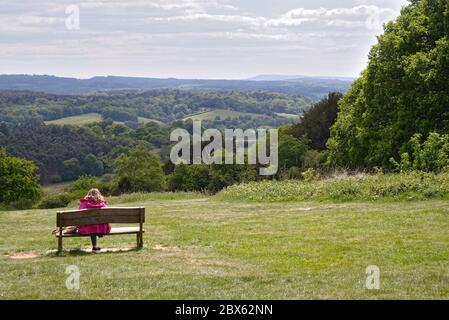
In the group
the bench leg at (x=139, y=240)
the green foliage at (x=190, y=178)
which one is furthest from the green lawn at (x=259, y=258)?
the green foliage at (x=190, y=178)

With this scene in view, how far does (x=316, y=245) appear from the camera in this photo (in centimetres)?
1327

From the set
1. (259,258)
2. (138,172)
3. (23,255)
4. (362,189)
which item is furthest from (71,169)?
(259,258)

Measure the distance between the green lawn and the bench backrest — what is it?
0.73m

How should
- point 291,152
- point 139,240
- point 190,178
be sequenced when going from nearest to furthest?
point 139,240 → point 291,152 → point 190,178

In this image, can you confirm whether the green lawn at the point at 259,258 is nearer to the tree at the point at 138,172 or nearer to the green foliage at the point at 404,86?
the green foliage at the point at 404,86

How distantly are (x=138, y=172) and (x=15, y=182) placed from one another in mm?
19394

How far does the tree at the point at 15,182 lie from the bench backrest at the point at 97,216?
59835 mm

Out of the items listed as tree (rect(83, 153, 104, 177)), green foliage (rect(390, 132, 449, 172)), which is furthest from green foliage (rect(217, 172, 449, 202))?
tree (rect(83, 153, 104, 177))

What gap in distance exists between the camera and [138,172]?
281ft

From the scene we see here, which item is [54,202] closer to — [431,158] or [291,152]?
[291,152]

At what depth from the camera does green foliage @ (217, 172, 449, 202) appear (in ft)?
69.0

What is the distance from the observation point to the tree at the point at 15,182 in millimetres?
69750
